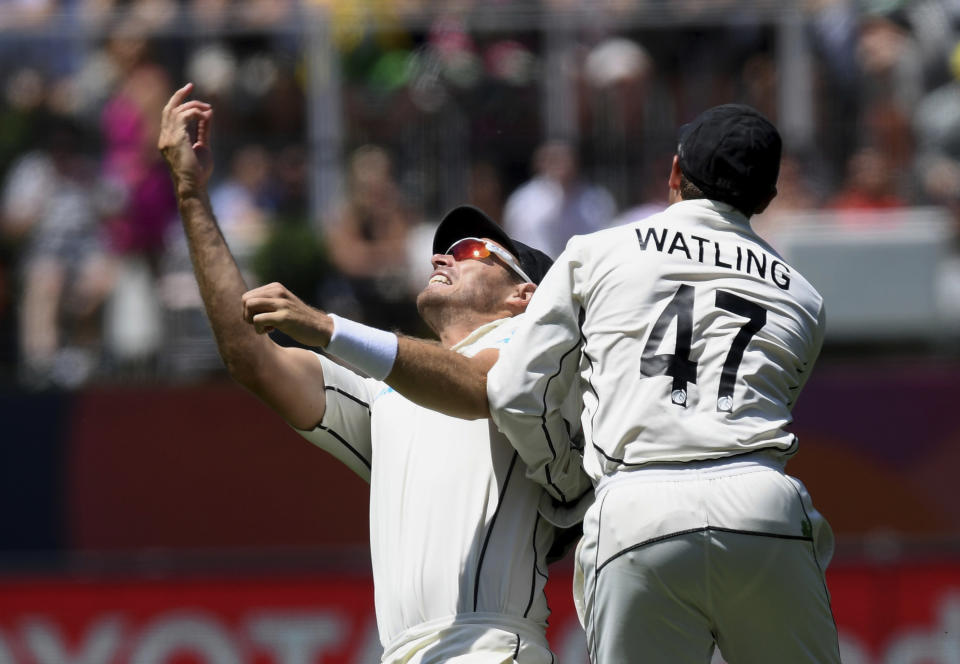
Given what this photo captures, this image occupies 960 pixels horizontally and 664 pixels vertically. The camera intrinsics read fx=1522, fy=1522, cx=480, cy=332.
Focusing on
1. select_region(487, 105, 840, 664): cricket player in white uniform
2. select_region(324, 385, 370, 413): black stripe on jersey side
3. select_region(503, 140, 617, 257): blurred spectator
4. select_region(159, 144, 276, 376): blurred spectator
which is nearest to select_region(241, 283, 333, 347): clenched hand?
select_region(487, 105, 840, 664): cricket player in white uniform

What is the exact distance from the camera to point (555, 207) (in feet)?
34.0

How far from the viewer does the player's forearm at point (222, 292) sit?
4.34m

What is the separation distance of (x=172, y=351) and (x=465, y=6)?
10.8ft

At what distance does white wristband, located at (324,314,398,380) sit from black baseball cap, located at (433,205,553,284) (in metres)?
0.84

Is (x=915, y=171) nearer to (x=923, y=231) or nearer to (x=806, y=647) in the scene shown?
(x=923, y=231)

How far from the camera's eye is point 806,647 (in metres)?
3.68

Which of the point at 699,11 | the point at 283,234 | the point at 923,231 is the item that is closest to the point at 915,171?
the point at 923,231

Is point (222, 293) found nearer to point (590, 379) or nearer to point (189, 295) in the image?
point (590, 379)

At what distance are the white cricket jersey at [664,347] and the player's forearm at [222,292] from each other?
79 centimetres

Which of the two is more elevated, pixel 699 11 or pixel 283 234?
pixel 699 11

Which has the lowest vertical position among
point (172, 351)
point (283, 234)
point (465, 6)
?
point (172, 351)

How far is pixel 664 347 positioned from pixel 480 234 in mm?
1087

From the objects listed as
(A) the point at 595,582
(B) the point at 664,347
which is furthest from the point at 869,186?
(A) the point at 595,582

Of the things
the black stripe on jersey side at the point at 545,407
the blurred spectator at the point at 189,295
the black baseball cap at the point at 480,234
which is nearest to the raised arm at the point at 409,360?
the black stripe on jersey side at the point at 545,407
